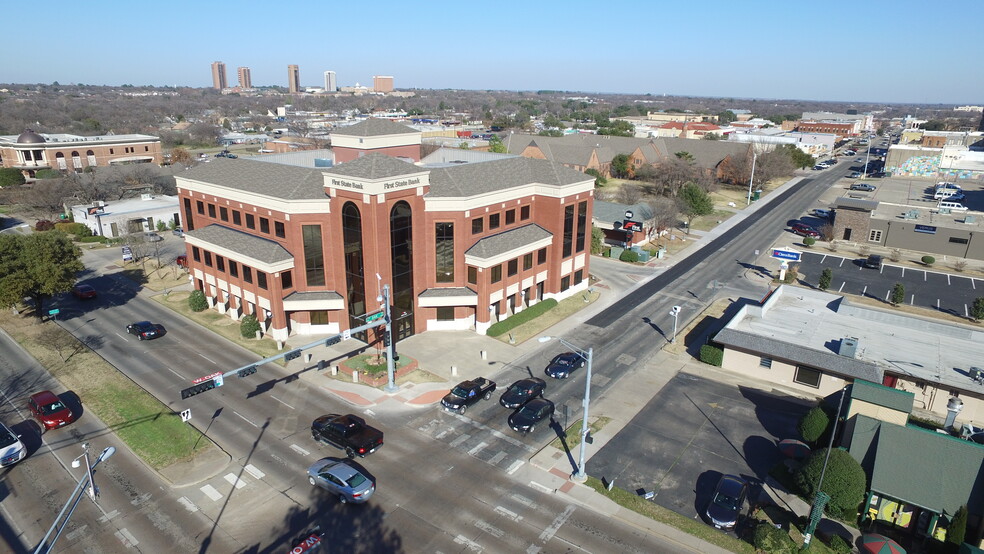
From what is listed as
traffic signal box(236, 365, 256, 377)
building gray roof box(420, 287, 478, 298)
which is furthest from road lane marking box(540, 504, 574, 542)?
building gray roof box(420, 287, 478, 298)

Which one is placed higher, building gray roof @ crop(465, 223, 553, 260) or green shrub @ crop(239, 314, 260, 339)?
building gray roof @ crop(465, 223, 553, 260)

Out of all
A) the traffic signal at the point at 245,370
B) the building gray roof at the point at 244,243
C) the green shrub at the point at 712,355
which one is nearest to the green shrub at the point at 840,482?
the green shrub at the point at 712,355

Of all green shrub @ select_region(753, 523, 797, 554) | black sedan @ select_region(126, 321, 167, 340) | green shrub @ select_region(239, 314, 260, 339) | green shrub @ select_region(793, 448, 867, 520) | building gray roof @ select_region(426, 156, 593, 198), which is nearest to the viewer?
green shrub @ select_region(753, 523, 797, 554)

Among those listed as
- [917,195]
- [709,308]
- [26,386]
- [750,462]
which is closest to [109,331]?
[26,386]

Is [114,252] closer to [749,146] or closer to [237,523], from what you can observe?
[237,523]

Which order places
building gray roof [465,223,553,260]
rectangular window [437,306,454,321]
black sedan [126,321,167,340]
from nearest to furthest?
black sedan [126,321,167,340] → building gray roof [465,223,553,260] → rectangular window [437,306,454,321]

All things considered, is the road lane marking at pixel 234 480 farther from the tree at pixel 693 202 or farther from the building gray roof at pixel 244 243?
the tree at pixel 693 202

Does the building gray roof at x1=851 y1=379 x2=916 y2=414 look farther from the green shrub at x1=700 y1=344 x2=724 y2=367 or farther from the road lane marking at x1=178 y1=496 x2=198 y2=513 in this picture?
the road lane marking at x1=178 y1=496 x2=198 y2=513
